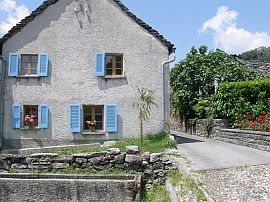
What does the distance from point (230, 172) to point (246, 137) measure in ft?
18.2

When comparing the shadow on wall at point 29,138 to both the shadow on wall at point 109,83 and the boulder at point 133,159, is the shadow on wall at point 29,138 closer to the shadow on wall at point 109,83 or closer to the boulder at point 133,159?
the shadow on wall at point 109,83

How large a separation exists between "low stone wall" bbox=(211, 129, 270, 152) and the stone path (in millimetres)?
583

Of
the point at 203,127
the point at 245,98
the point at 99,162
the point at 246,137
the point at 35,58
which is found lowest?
the point at 99,162

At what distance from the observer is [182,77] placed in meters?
21.4

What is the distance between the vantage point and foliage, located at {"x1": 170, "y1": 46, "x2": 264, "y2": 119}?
64.1 ft

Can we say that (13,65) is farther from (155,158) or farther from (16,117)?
(155,158)

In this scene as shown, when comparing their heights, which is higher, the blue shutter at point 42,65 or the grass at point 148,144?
the blue shutter at point 42,65

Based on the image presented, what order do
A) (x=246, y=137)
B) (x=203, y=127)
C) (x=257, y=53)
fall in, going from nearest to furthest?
(x=246, y=137), (x=203, y=127), (x=257, y=53)

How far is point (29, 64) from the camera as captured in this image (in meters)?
14.8

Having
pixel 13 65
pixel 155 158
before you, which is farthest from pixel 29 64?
pixel 155 158

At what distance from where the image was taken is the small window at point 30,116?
1448 centimetres

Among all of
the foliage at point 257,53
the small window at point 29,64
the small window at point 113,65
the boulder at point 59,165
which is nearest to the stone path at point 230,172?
the boulder at point 59,165

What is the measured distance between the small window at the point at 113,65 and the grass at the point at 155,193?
694 cm

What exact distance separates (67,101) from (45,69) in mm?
1767
